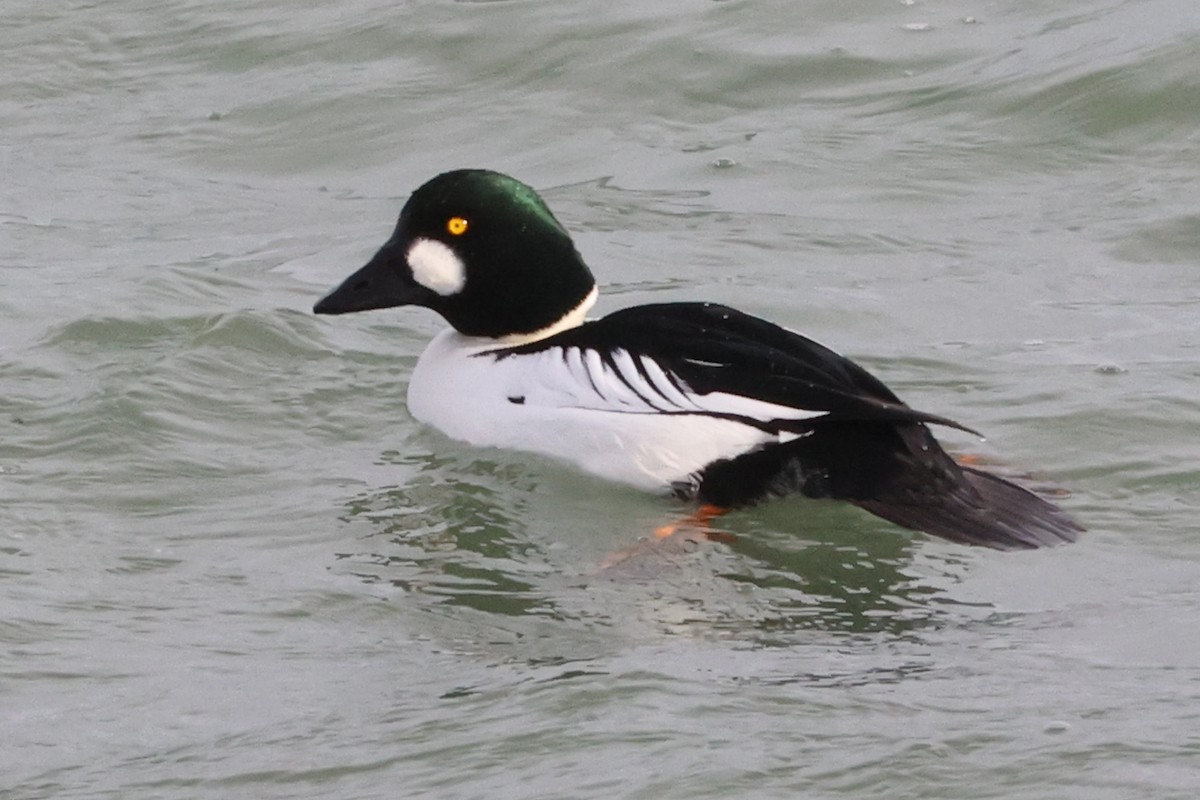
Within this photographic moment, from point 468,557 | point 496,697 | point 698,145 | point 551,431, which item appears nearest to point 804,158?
point 698,145

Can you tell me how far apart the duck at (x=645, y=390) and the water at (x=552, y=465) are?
0.40ft

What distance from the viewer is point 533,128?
10484 mm

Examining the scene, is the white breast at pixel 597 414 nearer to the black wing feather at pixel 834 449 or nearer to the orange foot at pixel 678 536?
the black wing feather at pixel 834 449

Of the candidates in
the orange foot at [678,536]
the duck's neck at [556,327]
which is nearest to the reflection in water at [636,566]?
the orange foot at [678,536]

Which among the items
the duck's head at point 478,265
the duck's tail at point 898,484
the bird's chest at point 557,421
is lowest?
the duck's tail at point 898,484

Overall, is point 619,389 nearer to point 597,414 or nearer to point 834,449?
point 597,414

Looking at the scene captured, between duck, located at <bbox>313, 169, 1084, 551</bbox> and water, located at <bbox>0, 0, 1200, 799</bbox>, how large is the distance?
121 millimetres

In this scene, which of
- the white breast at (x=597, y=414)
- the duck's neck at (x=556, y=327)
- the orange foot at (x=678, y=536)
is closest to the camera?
the orange foot at (x=678, y=536)

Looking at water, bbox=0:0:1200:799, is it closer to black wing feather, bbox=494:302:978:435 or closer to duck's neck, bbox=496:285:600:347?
black wing feather, bbox=494:302:978:435

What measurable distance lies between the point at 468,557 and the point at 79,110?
5778mm

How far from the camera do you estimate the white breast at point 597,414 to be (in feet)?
20.5

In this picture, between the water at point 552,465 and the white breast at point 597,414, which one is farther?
the white breast at point 597,414

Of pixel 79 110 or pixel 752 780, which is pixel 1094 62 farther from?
pixel 752 780

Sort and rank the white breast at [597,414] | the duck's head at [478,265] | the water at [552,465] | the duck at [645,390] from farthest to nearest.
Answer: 1. the duck's head at [478,265]
2. the white breast at [597,414]
3. the duck at [645,390]
4. the water at [552,465]
